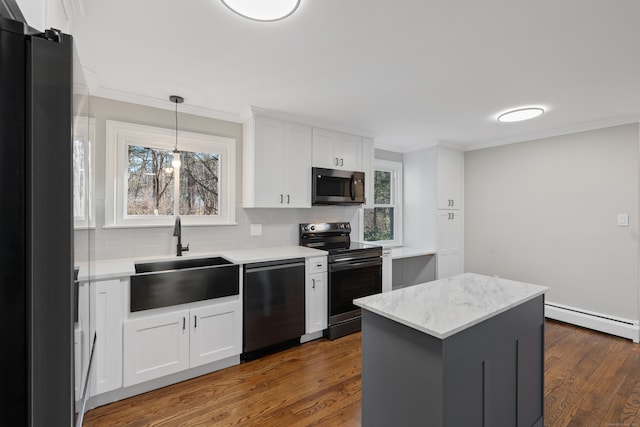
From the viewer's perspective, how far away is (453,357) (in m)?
1.25

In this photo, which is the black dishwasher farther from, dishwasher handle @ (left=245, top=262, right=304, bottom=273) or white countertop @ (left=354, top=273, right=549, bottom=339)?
white countertop @ (left=354, top=273, right=549, bottom=339)

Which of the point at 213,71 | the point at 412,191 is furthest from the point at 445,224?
the point at 213,71

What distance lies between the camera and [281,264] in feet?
9.36

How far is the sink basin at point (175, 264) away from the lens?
2.67m

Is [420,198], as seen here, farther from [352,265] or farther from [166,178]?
[166,178]

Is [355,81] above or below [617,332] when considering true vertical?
above

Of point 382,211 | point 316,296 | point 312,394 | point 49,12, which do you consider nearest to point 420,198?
point 382,211

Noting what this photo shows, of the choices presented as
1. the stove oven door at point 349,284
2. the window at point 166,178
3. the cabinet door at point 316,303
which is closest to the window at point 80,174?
the window at point 166,178

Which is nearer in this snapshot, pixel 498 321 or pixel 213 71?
pixel 498 321

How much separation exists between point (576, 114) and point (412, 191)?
2.19m

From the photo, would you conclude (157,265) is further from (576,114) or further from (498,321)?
(576,114)

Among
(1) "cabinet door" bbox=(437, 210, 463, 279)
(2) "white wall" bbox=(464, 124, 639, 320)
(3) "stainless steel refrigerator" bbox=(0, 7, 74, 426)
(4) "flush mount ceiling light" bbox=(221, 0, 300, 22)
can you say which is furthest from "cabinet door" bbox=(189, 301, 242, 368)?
(2) "white wall" bbox=(464, 124, 639, 320)

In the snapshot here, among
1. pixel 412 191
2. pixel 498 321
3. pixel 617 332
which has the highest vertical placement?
pixel 412 191

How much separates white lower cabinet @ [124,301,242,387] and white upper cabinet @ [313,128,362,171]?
1874 mm
